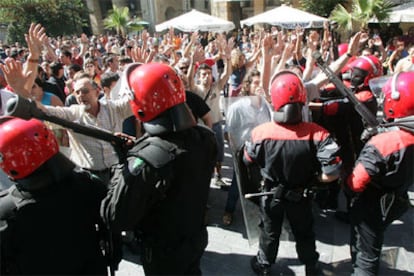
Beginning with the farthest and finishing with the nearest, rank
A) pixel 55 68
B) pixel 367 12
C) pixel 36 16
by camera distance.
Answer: pixel 36 16 → pixel 367 12 → pixel 55 68

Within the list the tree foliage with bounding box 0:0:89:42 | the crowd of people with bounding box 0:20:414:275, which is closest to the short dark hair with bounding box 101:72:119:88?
the crowd of people with bounding box 0:20:414:275

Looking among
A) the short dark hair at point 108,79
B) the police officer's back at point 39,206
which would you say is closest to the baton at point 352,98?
the short dark hair at point 108,79

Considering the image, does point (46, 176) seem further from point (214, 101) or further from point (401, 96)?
point (214, 101)

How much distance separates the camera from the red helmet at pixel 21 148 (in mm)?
1489

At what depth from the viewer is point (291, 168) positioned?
247cm

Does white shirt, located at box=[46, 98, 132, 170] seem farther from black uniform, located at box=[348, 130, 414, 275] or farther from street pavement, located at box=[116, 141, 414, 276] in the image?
black uniform, located at box=[348, 130, 414, 275]

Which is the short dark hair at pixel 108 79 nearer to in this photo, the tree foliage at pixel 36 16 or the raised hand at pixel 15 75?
the raised hand at pixel 15 75

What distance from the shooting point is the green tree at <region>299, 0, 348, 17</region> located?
54.1 ft

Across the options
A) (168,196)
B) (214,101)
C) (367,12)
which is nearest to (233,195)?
(214,101)

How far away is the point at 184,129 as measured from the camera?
1.73 meters

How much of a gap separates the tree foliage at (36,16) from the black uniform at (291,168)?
2533 centimetres

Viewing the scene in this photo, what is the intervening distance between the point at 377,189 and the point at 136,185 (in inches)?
71.5

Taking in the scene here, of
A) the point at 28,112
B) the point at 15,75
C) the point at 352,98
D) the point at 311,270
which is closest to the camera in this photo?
the point at 28,112

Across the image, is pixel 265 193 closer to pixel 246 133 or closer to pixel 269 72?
pixel 246 133
